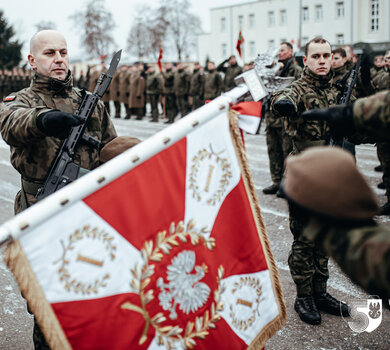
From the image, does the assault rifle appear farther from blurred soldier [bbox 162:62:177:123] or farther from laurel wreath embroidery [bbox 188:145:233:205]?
blurred soldier [bbox 162:62:177:123]

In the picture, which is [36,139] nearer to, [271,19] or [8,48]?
[8,48]

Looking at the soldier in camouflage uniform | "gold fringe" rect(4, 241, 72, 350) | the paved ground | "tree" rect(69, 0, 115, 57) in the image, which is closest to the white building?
"tree" rect(69, 0, 115, 57)

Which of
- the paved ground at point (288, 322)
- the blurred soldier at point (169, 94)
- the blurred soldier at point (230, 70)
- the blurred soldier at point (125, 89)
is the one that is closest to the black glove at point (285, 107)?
the paved ground at point (288, 322)

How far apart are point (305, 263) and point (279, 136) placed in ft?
12.9

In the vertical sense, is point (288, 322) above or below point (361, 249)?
below

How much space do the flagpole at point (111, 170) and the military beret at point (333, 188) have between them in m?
0.58

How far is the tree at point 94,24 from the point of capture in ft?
158

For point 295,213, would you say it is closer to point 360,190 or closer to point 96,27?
point 360,190

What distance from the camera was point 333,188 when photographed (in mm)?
1262

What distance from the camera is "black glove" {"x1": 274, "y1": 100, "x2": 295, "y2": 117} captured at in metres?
3.05

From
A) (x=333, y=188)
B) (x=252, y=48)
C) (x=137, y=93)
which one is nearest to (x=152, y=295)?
(x=333, y=188)

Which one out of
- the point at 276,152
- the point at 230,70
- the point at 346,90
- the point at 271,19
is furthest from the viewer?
the point at 271,19

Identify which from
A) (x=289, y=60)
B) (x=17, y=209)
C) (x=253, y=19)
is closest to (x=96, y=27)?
(x=253, y=19)

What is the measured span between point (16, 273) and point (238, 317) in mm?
894
